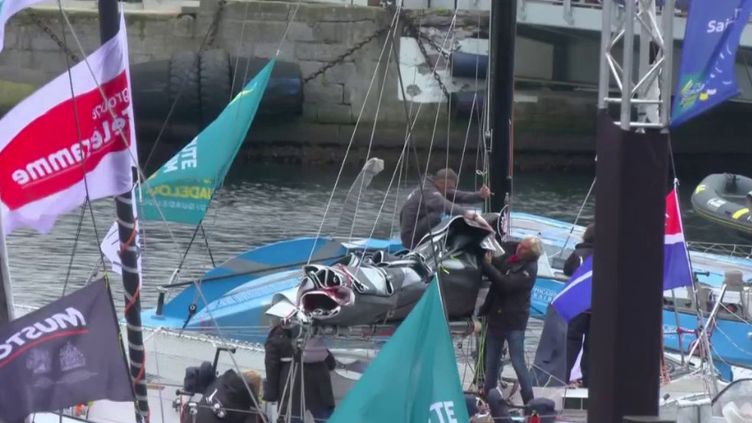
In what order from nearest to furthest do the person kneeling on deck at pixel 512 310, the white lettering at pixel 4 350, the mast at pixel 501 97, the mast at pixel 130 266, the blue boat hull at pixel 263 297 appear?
1. the white lettering at pixel 4 350
2. the mast at pixel 130 266
3. the person kneeling on deck at pixel 512 310
4. the mast at pixel 501 97
5. the blue boat hull at pixel 263 297

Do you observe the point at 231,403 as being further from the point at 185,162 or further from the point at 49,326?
the point at 185,162

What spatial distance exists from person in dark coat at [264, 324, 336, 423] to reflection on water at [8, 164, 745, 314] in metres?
4.52

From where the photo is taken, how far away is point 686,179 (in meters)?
32.9

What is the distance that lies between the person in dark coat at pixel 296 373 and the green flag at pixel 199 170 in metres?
3.39

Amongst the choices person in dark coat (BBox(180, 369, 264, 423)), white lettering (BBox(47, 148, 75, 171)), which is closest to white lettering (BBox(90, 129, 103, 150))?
white lettering (BBox(47, 148, 75, 171))

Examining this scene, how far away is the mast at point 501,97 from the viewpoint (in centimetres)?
1201

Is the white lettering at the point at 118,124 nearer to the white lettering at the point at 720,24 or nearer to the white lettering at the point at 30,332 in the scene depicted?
the white lettering at the point at 30,332

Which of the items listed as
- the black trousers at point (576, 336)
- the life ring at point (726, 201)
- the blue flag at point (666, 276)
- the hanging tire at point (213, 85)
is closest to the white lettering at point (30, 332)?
the blue flag at point (666, 276)

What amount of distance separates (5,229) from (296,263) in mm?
5251

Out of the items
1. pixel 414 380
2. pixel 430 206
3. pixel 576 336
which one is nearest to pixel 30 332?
pixel 414 380

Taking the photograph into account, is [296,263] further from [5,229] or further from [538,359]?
[5,229]

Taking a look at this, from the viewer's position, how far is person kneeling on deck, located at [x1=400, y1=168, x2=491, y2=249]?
10.8 meters

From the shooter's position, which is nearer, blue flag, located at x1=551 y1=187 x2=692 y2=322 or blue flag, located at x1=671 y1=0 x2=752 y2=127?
blue flag, located at x1=671 y1=0 x2=752 y2=127

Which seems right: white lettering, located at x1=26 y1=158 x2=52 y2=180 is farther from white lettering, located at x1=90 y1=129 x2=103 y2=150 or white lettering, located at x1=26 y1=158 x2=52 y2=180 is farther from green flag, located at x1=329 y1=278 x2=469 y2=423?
green flag, located at x1=329 y1=278 x2=469 y2=423
